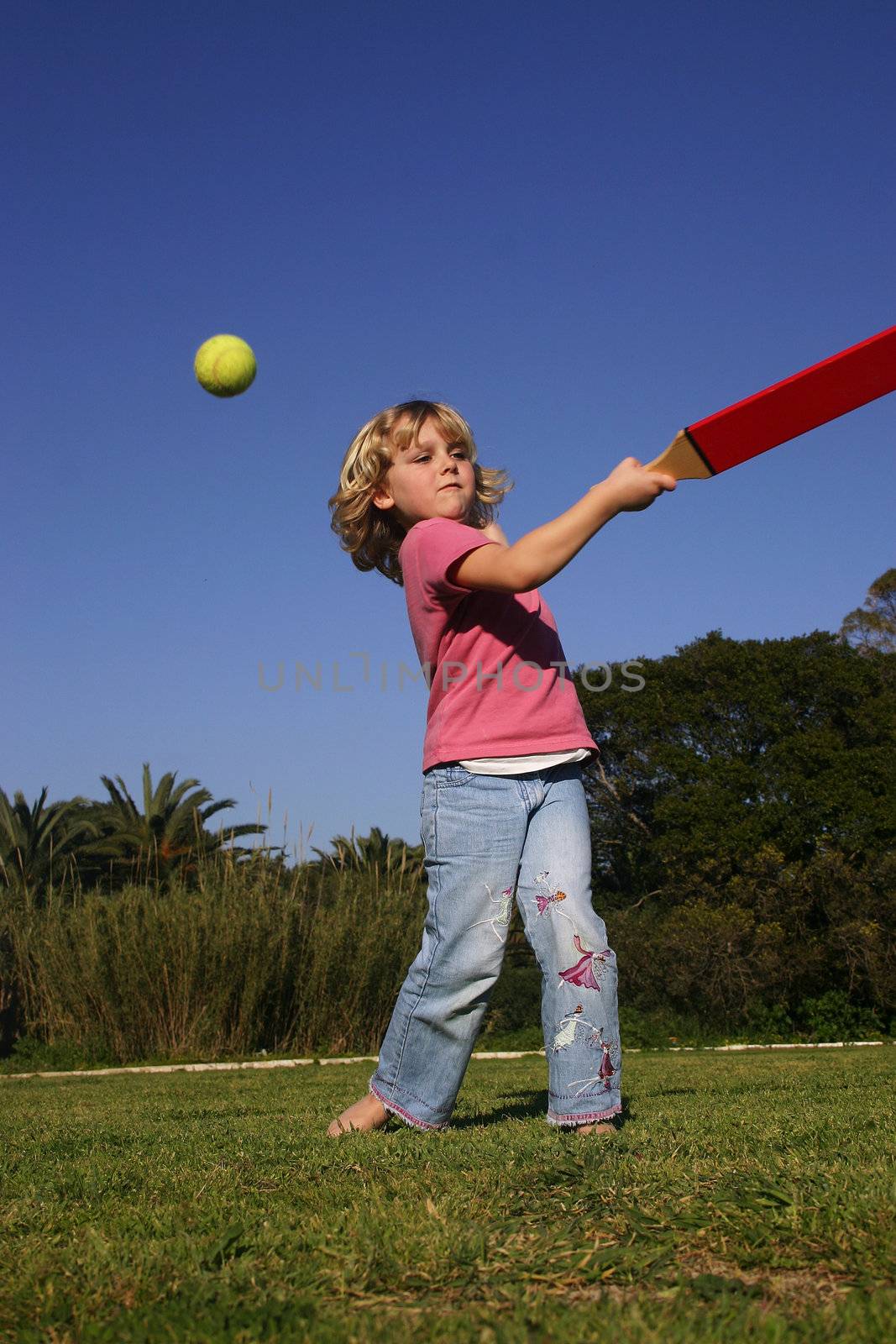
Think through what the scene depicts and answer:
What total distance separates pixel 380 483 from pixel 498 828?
1160 mm

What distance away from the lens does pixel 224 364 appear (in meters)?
5.64

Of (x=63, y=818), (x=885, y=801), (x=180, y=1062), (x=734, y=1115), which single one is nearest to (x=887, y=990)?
(x=885, y=801)

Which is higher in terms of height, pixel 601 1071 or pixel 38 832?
pixel 38 832

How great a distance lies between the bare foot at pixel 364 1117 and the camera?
288cm

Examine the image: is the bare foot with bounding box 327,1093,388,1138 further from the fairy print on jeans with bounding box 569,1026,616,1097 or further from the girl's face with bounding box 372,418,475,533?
the girl's face with bounding box 372,418,475,533

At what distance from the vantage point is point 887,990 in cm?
1622

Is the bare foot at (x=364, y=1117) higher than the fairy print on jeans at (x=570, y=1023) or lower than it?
lower

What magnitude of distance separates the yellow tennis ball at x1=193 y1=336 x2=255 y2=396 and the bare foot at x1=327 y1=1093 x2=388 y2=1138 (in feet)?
12.6

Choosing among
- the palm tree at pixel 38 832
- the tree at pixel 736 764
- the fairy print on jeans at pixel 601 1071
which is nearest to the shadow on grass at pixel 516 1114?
the fairy print on jeans at pixel 601 1071

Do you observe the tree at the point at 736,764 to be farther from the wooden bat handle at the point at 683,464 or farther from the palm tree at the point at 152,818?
the wooden bat handle at the point at 683,464

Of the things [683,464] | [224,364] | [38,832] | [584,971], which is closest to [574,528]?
[683,464]

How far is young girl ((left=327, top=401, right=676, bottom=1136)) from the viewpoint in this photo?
9.16 feet

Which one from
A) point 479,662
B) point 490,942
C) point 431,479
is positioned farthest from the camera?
point 431,479

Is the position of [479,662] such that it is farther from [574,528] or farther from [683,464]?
[683,464]
